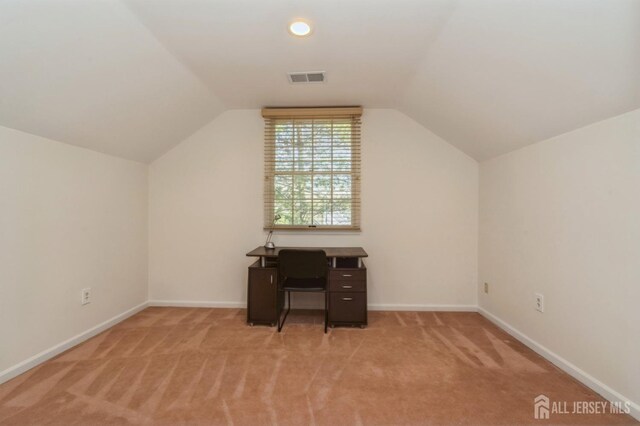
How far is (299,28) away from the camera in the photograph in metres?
1.86

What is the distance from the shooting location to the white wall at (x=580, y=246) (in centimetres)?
157

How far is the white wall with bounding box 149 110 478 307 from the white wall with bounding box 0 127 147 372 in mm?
473

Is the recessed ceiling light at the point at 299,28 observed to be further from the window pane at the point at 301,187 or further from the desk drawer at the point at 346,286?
the desk drawer at the point at 346,286

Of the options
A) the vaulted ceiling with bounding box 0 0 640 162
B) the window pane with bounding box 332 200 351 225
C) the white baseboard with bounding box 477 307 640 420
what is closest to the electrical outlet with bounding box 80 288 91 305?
the vaulted ceiling with bounding box 0 0 640 162

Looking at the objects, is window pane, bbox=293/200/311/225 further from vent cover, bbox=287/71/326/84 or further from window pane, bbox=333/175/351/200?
vent cover, bbox=287/71/326/84

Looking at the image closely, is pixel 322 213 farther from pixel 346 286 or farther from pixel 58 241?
pixel 58 241

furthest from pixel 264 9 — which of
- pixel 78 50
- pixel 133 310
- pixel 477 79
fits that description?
pixel 133 310

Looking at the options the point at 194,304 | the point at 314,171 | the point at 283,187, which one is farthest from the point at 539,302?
the point at 194,304

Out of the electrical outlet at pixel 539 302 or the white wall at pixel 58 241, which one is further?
the electrical outlet at pixel 539 302

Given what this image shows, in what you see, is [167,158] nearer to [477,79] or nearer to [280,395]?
[280,395]

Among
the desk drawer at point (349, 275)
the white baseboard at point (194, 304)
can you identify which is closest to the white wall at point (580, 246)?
the desk drawer at point (349, 275)

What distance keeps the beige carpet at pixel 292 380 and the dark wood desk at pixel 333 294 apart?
15 centimetres

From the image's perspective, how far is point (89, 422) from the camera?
1508 mm

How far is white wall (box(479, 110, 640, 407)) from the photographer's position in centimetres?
157
